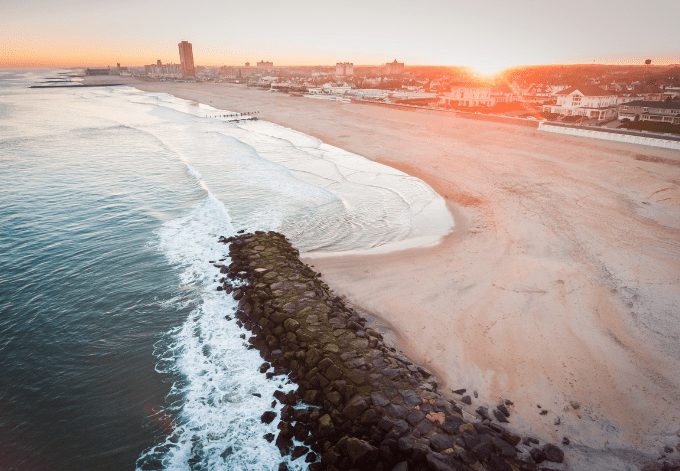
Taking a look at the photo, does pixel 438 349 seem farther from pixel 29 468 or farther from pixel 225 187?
pixel 225 187

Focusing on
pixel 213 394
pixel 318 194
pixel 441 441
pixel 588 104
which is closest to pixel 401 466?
pixel 441 441

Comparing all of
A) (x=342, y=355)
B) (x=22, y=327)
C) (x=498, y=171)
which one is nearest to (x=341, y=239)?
(x=342, y=355)

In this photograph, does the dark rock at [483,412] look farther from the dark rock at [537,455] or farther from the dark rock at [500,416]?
the dark rock at [537,455]

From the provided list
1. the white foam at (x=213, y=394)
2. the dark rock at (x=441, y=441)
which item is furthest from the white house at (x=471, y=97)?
the dark rock at (x=441, y=441)

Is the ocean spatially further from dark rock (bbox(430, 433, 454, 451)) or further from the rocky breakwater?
dark rock (bbox(430, 433, 454, 451))

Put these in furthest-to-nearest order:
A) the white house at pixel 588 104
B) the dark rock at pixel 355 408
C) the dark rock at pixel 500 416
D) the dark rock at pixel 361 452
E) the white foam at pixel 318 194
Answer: the white house at pixel 588 104 → the white foam at pixel 318 194 → the dark rock at pixel 500 416 → the dark rock at pixel 355 408 → the dark rock at pixel 361 452
